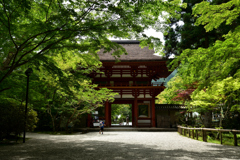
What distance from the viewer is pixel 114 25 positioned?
6.12m

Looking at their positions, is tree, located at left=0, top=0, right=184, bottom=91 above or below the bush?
above

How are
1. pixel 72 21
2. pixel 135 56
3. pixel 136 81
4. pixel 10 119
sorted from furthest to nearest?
pixel 136 81
pixel 135 56
pixel 10 119
pixel 72 21

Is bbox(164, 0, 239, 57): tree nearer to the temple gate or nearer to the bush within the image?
the temple gate

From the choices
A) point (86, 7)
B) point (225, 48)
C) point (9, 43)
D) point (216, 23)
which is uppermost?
point (86, 7)

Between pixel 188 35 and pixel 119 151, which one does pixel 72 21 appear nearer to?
pixel 119 151

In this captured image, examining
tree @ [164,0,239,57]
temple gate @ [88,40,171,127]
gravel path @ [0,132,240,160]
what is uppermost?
tree @ [164,0,239,57]

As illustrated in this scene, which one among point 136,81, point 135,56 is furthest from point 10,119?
point 135,56

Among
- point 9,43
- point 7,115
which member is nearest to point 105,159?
point 9,43

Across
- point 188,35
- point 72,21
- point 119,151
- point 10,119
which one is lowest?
point 119,151

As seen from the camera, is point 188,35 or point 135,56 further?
point 135,56

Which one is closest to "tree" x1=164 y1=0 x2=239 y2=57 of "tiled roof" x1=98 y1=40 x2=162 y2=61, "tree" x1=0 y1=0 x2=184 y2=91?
"tiled roof" x1=98 y1=40 x2=162 y2=61

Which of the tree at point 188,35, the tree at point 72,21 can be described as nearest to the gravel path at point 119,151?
the tree at point 72,21

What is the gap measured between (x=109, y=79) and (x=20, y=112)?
11542mm

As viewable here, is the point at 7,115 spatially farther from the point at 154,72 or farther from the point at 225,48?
the point at 154,72
